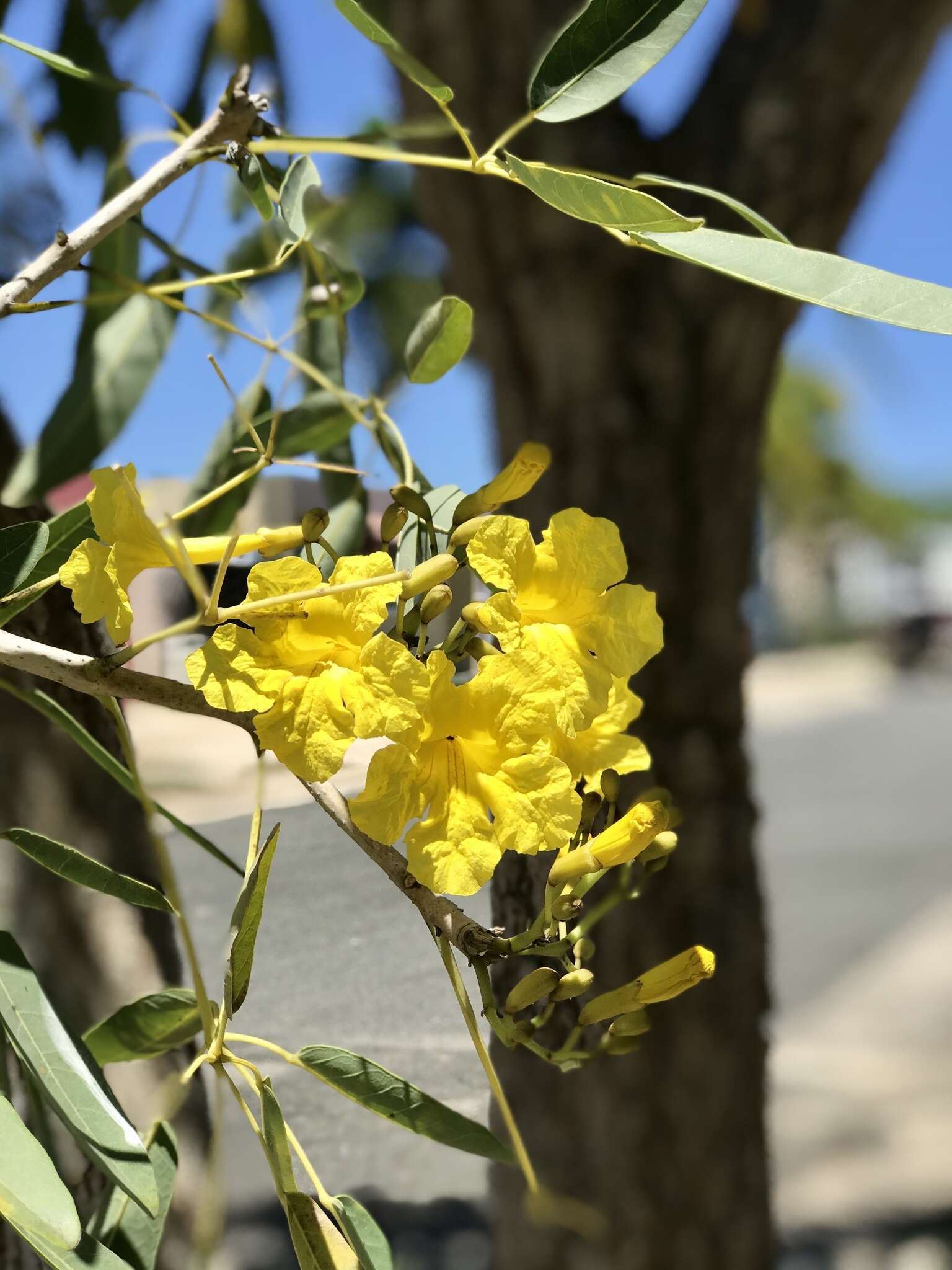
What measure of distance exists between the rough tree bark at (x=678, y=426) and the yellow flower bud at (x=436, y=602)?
0.60 meters

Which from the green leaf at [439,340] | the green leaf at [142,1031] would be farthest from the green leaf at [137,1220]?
the green leaf at [439,340]

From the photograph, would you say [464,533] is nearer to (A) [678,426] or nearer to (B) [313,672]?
(B) [313,672]

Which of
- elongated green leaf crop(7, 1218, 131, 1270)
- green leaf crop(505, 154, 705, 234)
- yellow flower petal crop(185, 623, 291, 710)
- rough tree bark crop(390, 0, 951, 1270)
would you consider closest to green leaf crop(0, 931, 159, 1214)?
elongated green leaf crop(7, 1218, 131, 1270)

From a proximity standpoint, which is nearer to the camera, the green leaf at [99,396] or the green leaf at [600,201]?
the green leaf at [600,201]

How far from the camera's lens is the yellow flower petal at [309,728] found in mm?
223

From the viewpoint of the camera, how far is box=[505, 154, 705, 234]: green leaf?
0.23 meters

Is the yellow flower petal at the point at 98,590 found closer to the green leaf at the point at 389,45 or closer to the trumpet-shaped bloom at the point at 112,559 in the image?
the trumpet-shaped bloom at the point at 112,559

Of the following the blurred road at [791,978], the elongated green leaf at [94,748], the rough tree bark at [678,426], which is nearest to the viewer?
the elongated green leaf at [94,748]

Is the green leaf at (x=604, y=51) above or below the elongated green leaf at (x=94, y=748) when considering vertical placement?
above

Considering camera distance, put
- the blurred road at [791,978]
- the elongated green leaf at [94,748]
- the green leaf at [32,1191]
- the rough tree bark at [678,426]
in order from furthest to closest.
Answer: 1. the rough tree bark at [678,426]
2. the blurred road at [791,978]
3. the elongated green leaf at [94,748]
4. the green leaf at [32,1191]

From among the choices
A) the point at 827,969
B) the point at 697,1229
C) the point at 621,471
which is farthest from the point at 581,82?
the point at 827,969

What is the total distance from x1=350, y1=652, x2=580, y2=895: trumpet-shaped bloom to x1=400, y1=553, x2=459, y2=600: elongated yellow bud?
0.02m

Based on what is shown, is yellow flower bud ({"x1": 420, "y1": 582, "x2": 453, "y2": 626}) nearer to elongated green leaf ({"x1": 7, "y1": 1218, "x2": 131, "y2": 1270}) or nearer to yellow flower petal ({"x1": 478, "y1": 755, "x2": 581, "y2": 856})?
yellow flower petal ({"x1": 478, "y1": 755, "x2": 581, "y2": 856})

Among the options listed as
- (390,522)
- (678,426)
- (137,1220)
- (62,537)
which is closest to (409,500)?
(390,522)
